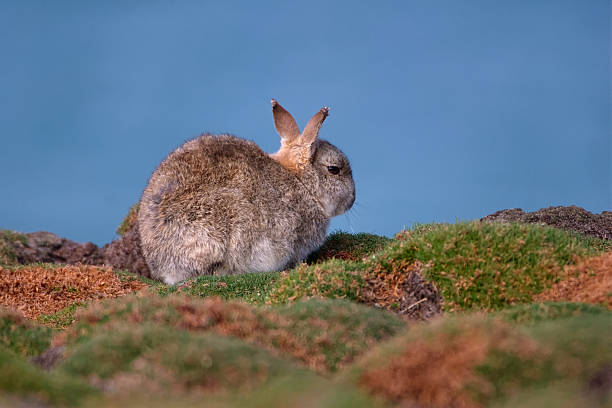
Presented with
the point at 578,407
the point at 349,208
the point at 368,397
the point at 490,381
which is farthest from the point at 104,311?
the point at 349,208

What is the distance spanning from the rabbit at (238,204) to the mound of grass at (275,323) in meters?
4.93

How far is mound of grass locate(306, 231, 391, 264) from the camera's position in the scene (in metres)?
15.1

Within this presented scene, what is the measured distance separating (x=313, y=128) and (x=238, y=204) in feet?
8.44

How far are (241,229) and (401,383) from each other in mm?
8332

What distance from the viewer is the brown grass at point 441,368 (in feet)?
15.5

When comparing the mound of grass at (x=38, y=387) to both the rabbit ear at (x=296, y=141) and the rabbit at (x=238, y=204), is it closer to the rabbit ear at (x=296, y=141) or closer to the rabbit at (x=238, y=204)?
the rabbit at (x=238, y=204)

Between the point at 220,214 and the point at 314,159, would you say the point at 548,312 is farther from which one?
the point at 314,159

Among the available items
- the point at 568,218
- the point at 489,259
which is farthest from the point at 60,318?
the point at 568,218

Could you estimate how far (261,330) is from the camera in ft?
22.7

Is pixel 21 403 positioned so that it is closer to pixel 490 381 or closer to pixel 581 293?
pixel 490 381

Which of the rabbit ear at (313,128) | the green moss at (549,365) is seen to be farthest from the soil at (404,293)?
the rabbit ear at (313,128)

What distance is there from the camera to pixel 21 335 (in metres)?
7.94

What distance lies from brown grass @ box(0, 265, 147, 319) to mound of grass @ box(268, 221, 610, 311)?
4.92 m

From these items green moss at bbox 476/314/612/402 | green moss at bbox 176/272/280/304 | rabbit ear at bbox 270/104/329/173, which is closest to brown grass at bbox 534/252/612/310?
green moss at bbox 476/314/612/402
